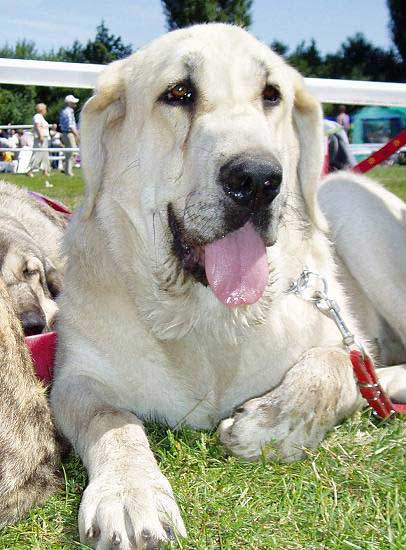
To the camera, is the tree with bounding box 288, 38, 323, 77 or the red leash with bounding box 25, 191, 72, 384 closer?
the red leash with bounding box 25, 191, 72, 384

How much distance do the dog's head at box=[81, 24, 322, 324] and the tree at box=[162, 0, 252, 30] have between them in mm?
45775

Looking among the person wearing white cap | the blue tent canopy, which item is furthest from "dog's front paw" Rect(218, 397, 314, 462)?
the blue tent canopy

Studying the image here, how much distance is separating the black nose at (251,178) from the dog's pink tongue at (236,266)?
21 centimetres

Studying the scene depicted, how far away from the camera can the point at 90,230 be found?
2.89 m

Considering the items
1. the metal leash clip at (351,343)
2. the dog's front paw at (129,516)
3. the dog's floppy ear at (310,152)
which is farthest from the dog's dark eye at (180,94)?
the dog's front paw at (129,516)

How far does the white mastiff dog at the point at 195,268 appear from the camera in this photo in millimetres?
2398

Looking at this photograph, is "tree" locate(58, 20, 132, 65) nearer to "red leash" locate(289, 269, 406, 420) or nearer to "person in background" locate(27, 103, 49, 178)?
"person in background" locate(27, 103, 49, 178)

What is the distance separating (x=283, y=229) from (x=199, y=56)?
74 cm

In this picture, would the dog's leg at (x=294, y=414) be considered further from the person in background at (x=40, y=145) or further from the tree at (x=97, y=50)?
the tree at (x=97, y=50)

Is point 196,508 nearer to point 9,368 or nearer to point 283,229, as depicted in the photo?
point 9,368

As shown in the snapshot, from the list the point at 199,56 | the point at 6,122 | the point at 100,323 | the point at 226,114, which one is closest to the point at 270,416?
the point at 100,323

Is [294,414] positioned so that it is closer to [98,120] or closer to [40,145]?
[98,120]

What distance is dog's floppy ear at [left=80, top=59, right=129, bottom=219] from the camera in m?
2.80

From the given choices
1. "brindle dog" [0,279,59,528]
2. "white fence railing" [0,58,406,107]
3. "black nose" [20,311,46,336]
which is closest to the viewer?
"brindle dog" [0,279,59,528]
